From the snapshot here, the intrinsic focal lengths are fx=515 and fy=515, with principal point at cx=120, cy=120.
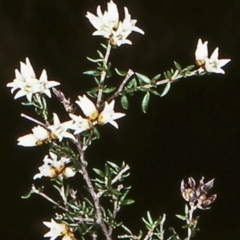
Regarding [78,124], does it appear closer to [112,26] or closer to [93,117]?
[93,117]

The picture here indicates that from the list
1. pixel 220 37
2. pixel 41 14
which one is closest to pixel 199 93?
pixel 220 37

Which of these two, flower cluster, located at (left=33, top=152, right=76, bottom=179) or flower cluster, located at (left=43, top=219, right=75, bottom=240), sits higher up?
flower cluster, located at (left=33, top=152, right=76, bottom=179)

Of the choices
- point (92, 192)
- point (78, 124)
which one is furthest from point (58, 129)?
point (92, 192)

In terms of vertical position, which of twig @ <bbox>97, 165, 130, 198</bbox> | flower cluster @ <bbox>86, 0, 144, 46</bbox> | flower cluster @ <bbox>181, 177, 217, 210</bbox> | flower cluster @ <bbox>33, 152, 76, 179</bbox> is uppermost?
flower cluster @ <bbox>86, 0, 144, 46</bbox>

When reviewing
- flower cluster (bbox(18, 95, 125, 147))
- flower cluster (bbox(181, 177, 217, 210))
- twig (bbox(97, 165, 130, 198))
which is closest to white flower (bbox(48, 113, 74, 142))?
flower cluster (bbox(18, 95, 125, 147))

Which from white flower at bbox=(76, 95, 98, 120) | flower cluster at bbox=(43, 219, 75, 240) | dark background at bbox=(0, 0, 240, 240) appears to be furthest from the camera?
dark background at bbox=(0, 0, 240, 240)

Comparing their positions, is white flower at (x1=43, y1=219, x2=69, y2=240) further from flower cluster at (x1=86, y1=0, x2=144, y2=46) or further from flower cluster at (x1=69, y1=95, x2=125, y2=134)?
flower cluster at (x1=86, y1=0, x2=144, y2=46)
